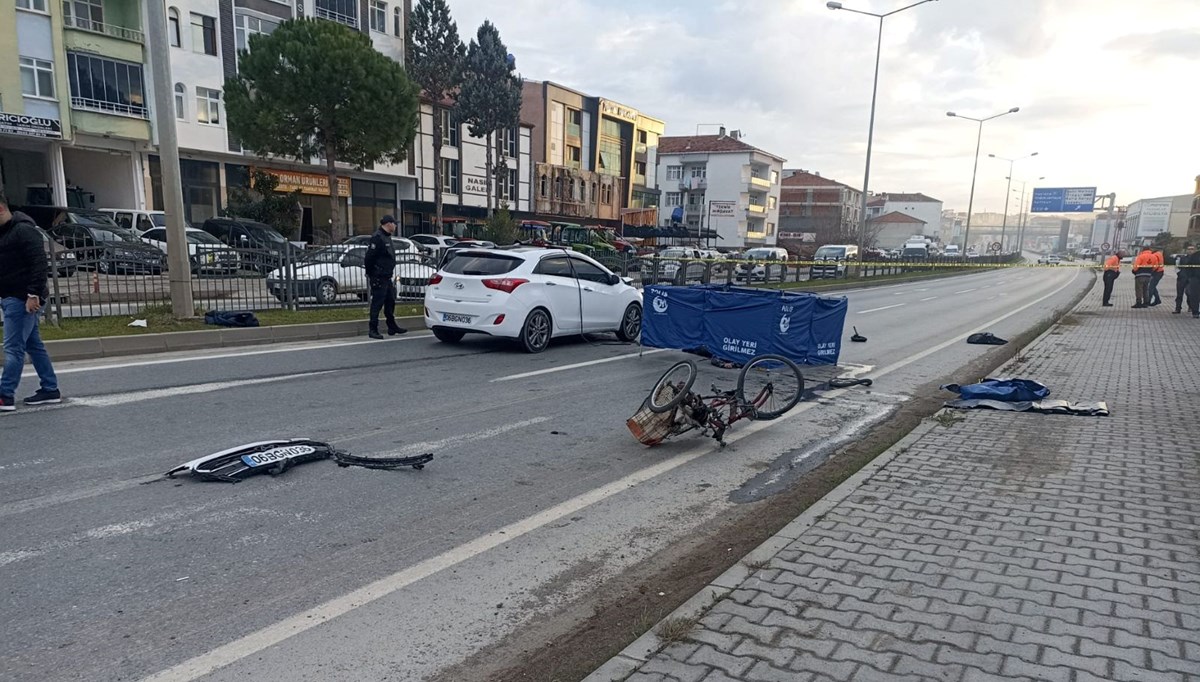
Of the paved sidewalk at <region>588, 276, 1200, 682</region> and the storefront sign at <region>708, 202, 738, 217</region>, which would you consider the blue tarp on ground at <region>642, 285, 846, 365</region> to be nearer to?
the paved sidewalk at <region>588, 276, 1200, 682</region>

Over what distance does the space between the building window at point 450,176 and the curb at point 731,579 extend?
45195 mm

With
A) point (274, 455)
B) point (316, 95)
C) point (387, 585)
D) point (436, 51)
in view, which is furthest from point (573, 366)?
point (436, 51)

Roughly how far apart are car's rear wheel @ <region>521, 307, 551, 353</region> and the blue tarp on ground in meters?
1.90

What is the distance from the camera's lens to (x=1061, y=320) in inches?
712

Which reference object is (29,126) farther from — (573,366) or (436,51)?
(573,366)

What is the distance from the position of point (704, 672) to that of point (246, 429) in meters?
5.07

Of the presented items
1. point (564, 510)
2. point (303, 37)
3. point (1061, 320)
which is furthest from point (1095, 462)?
point (303, 37)

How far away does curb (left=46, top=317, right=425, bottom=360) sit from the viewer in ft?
31.3

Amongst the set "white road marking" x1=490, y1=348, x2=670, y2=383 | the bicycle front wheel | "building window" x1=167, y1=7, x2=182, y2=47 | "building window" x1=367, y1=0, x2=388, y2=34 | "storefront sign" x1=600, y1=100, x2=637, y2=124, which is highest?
"building window" x1=367, y1=0, x2=388, y2=34

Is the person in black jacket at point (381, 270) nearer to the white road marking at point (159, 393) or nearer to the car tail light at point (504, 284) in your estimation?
the car tail light at point (504, 284)

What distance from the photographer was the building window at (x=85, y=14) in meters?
29.2

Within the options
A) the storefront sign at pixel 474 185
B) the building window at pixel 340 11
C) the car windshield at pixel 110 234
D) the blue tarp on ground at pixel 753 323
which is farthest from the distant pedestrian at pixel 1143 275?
the storefront sign at pixel 474 185

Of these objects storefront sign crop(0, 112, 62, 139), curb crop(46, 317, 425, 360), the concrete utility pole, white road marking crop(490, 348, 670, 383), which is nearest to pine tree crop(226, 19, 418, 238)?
storefront sign crop(0, 112, 62, 139)

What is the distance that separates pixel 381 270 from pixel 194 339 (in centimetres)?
299
